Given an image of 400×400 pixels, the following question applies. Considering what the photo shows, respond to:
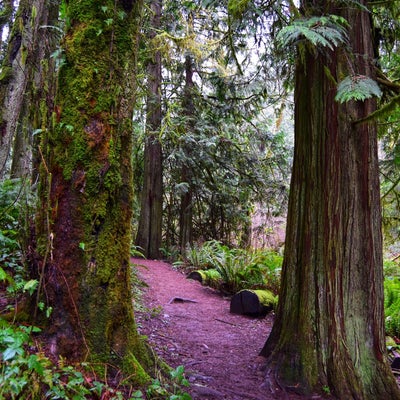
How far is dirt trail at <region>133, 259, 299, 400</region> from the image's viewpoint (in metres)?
3.65

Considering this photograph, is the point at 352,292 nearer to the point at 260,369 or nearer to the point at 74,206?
the point at 260,369

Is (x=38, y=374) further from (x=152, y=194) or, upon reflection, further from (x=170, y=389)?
(x=152, y=194)

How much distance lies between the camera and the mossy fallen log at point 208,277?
29.4 ft

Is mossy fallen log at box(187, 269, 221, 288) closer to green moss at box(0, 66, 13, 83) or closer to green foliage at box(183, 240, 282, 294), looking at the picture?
green foliage at box(183, 240, 282, 294)

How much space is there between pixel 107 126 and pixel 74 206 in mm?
660

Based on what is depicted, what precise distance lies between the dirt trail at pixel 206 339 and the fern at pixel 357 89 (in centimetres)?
279

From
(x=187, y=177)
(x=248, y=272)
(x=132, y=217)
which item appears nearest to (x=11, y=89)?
(x=132, y=217)

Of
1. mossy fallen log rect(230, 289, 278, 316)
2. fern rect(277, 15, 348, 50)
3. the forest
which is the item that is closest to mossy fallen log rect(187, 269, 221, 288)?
mossy fallen log rect(230, 289, 278, 316)

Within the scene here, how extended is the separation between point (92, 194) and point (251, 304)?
4.90 m

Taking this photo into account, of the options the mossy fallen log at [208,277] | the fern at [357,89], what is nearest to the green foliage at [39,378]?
the fern at [357,89]

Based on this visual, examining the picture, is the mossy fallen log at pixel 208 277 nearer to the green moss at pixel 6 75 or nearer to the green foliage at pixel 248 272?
the green foliage at pixel 248 272

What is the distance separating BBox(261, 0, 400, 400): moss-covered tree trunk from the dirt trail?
41 cm

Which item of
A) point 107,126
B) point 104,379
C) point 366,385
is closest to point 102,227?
point 107,126

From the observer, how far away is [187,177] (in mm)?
12797
